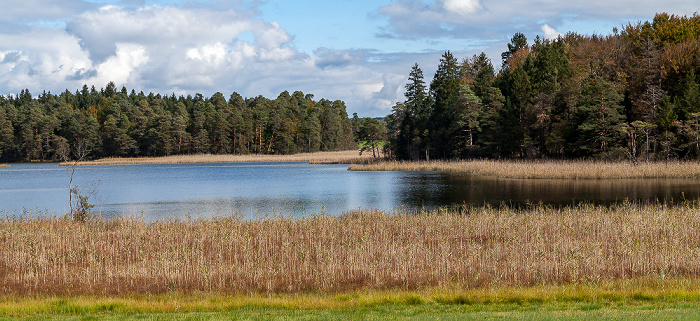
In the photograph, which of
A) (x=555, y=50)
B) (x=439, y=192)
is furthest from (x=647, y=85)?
(x=439, y=192)

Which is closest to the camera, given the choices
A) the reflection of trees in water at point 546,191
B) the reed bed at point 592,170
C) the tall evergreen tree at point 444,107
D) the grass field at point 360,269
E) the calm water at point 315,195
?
the grass field at point 360,269

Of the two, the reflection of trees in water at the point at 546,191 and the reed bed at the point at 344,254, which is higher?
the reed bed at the point at 344,254

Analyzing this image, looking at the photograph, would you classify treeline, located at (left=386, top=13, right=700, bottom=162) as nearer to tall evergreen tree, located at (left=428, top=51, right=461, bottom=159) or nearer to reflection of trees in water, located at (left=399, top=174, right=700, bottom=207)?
tall evergreen tree, located at (left=428, top=51, right=461, bottom=159)

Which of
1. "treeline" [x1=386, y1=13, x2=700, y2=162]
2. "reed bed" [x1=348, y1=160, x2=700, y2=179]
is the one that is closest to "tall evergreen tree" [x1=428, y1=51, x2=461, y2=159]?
"treeline" [x1=386, y1=13, x2=700, y2=162]

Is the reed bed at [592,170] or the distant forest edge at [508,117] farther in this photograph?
the distant forest edge at [508,117]

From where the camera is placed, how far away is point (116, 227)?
62.3 feet

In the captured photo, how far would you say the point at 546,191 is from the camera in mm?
35062

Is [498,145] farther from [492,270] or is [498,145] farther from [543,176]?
[492,270]

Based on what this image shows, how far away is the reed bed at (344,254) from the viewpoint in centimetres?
1276

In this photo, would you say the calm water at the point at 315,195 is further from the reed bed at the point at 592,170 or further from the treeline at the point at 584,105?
the treeline at the point at 584,105

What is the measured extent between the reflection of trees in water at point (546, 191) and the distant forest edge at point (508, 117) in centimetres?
870

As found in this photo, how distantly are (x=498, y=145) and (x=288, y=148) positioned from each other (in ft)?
193

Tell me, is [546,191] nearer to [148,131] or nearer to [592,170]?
[592,170]

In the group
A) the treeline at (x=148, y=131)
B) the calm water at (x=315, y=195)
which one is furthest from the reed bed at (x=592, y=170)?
the treeline at (x=148, y=131)
